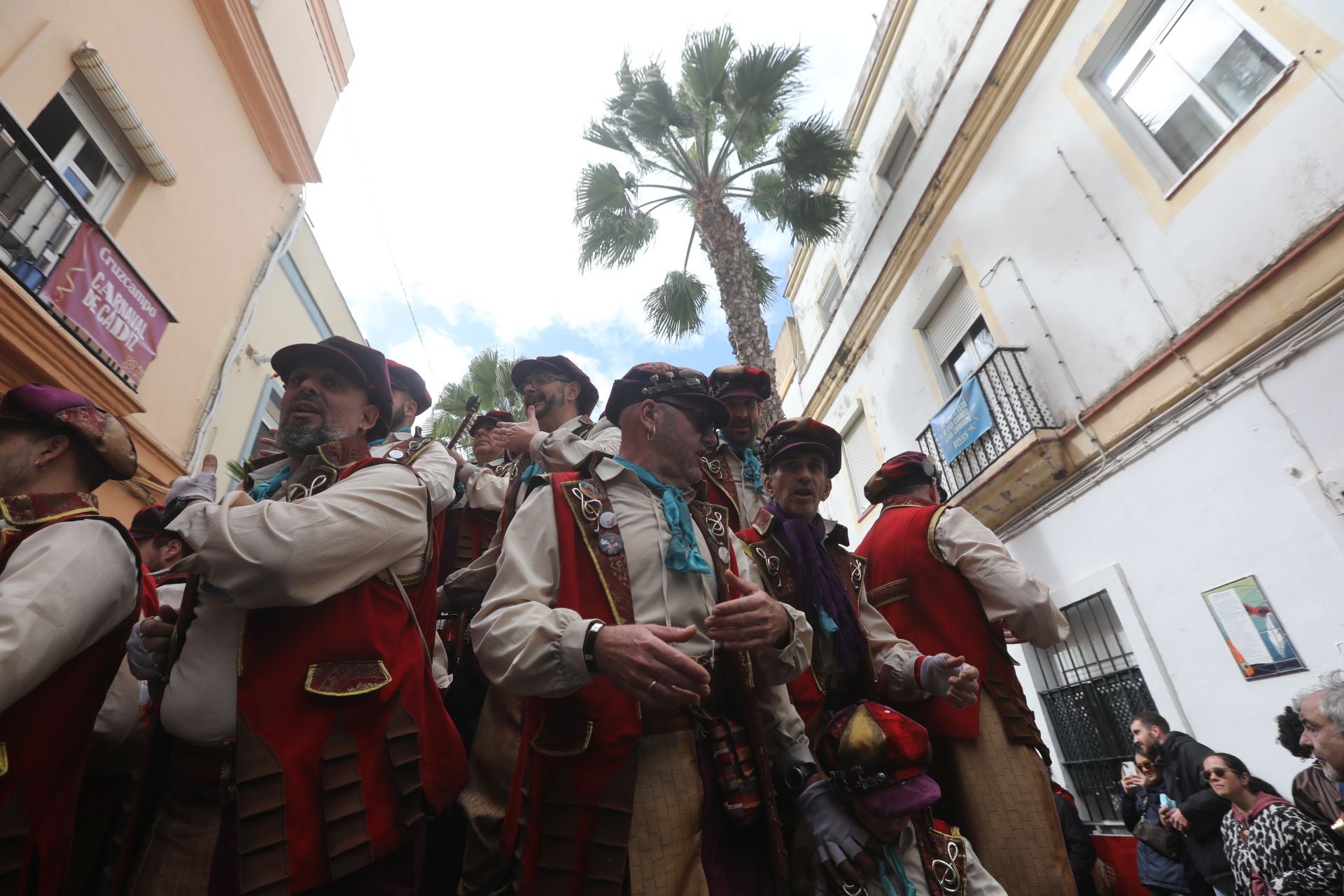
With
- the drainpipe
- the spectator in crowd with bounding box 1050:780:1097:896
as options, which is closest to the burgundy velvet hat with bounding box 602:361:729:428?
the spectator in crowd with bounding box 1050:780:1097:896

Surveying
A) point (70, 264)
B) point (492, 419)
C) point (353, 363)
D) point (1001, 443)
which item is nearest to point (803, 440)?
point (353, 363)

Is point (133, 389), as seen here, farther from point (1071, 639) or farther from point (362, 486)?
point (1071, 639)

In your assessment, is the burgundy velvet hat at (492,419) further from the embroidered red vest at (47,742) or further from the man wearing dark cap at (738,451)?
Answer: the embroidered red vest at (47,742)

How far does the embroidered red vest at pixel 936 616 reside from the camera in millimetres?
2568

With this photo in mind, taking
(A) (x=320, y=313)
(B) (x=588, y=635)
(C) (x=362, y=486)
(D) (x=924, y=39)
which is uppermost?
(D) (x=924, y=39)

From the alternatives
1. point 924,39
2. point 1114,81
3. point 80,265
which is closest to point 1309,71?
point 1114,81

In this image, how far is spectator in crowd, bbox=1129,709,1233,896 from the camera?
4.27m

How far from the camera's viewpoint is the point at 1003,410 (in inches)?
333

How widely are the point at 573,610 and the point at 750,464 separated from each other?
86.4 inches

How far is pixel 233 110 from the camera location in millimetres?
8938

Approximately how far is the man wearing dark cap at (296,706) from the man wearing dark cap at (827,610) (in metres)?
1.30

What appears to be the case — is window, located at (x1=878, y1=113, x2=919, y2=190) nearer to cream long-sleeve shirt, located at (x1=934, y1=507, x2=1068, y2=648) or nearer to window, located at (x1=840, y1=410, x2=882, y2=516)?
window, located at (x1=840, y1=410, x2=882, y2=516)

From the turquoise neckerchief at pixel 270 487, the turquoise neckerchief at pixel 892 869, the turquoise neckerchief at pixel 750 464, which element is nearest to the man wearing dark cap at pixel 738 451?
the turquoise neckerchief at pixel 750 464

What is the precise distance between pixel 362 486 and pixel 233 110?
9.82 m
